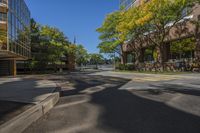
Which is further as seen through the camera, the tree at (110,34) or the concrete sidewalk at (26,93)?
the tree at (110,34)

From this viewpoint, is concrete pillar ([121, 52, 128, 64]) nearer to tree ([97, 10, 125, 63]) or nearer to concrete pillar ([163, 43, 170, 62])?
tree ([97, 10, 125, 63])

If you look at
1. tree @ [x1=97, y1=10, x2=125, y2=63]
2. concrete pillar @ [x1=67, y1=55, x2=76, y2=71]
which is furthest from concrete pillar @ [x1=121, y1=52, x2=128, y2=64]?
concrete pillar @ [x1=67, y1=55, x2=76, y2=71]

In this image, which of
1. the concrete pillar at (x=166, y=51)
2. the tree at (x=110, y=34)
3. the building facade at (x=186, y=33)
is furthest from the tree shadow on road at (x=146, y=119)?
the tree at (x=110, y=34)

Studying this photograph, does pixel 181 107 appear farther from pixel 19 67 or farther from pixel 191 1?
pixel 19 67

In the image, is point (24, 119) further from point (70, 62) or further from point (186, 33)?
point (70, 62)

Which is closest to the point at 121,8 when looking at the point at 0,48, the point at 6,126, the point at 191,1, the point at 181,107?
the point at 191,1

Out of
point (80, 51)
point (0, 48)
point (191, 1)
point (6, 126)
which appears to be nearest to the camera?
point (6, 126)

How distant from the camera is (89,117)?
24.2 ft

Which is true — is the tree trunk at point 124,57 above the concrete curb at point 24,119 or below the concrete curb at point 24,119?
above

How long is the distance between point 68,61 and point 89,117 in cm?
7211

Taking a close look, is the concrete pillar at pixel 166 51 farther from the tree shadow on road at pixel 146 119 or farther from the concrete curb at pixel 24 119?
the concrete curb at pixel 24 119

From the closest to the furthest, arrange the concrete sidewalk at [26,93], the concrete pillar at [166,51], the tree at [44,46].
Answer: the concrete sidewalk at [26,93], the concrete pillar at [166,51], the tree at [44,46]

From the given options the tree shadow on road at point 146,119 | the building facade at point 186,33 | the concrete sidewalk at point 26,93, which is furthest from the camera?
the building facade at point 186,33

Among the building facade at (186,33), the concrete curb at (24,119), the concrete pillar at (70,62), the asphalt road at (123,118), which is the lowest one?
the asphalt road at (123,118)
